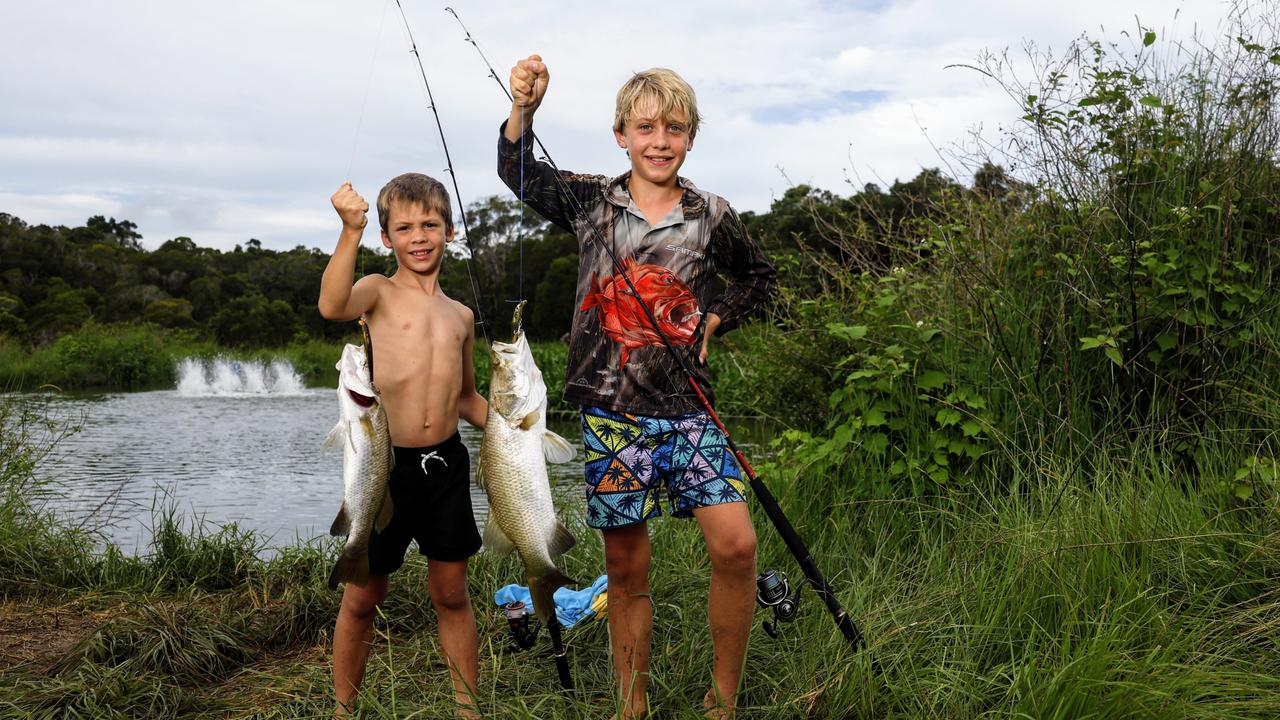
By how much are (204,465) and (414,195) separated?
1113cm

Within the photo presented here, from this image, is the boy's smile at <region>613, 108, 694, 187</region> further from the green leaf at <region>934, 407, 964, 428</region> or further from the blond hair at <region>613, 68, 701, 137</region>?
the green leaf at <region>934, 407, 964, 428</region>

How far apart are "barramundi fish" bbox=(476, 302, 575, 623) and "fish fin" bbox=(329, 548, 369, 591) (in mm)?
423

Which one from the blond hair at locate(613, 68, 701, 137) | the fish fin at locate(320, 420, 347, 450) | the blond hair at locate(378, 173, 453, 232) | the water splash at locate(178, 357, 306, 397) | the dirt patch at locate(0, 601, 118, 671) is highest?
the blond hair at locate(613, 68, 701, 137)

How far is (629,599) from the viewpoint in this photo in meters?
3.16

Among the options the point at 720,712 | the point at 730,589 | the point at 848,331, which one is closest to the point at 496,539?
the point at 730,589

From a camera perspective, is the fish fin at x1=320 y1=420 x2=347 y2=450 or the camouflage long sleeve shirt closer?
the fish fin at x1=320 y1=420 x2=347 y2=450

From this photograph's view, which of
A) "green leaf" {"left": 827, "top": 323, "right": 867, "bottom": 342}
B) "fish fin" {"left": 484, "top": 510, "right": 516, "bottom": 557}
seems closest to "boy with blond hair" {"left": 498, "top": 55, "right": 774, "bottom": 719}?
"fish fin" {"left": 484, "top": 510, "right": 516, "bottom": 557}

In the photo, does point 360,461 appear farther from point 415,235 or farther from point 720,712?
point 720,712

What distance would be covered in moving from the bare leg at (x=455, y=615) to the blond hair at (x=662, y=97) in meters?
1.57

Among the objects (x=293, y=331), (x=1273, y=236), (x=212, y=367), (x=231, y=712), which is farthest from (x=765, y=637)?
(x=293, y=331)

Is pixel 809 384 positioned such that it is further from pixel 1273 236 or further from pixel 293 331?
pixel 293 331

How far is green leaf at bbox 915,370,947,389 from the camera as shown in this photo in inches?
196

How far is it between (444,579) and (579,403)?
0.73 meters

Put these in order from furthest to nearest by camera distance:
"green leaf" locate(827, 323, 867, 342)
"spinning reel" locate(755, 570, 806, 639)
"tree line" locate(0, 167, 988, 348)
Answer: "tree line" locate(0, 167, 988, 348) → "green leaf" locate(827, 323, 867, 342) → "spinning reel" locate(755, 570, 806, 639)
